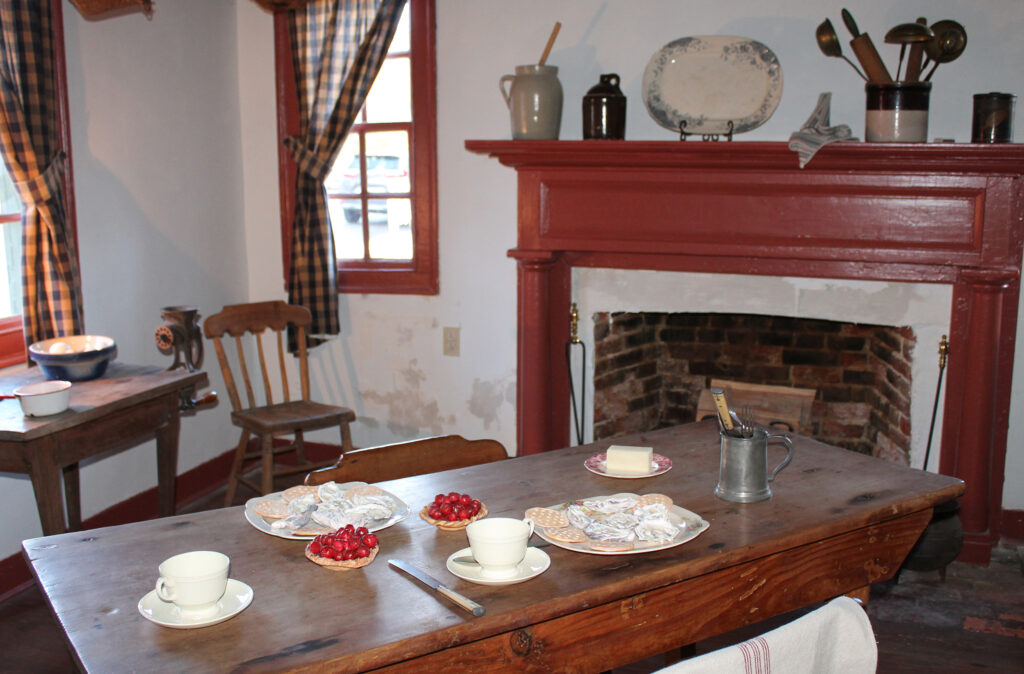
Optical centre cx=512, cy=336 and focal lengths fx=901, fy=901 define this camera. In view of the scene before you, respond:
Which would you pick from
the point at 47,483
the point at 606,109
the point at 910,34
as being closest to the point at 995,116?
the point at 910,34

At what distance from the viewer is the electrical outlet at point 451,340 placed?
3812 mm

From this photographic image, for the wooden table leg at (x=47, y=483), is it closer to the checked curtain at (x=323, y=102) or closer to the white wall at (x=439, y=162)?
the white wall at (x=439, y=162)

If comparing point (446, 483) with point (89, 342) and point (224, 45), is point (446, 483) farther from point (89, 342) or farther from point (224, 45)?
point (224, 45)

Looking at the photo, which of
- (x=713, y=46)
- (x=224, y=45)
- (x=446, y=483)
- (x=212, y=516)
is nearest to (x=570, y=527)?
(x=446, y=483)

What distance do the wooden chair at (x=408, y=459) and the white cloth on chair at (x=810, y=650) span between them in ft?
3.44

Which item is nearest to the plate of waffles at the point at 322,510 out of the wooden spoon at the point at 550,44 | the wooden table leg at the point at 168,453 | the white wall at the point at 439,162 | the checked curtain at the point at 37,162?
the wooden table leg at the point at 168,453

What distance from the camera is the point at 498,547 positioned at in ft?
4.68

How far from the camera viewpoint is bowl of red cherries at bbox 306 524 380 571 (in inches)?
57.9

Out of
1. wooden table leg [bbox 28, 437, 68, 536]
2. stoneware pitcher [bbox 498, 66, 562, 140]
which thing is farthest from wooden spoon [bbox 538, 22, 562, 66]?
wooden table leg [bbox 28, 437, 68, 536]

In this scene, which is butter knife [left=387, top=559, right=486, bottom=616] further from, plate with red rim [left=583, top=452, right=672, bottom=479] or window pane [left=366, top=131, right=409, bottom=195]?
window pane [left=366, top=131, right=409, bottom=195]

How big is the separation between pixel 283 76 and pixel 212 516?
8.72 feet

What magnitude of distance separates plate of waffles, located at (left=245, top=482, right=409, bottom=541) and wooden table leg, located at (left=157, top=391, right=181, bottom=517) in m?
1.26

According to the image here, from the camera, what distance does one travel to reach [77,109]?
3.10m

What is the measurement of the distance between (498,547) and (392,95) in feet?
9.03
